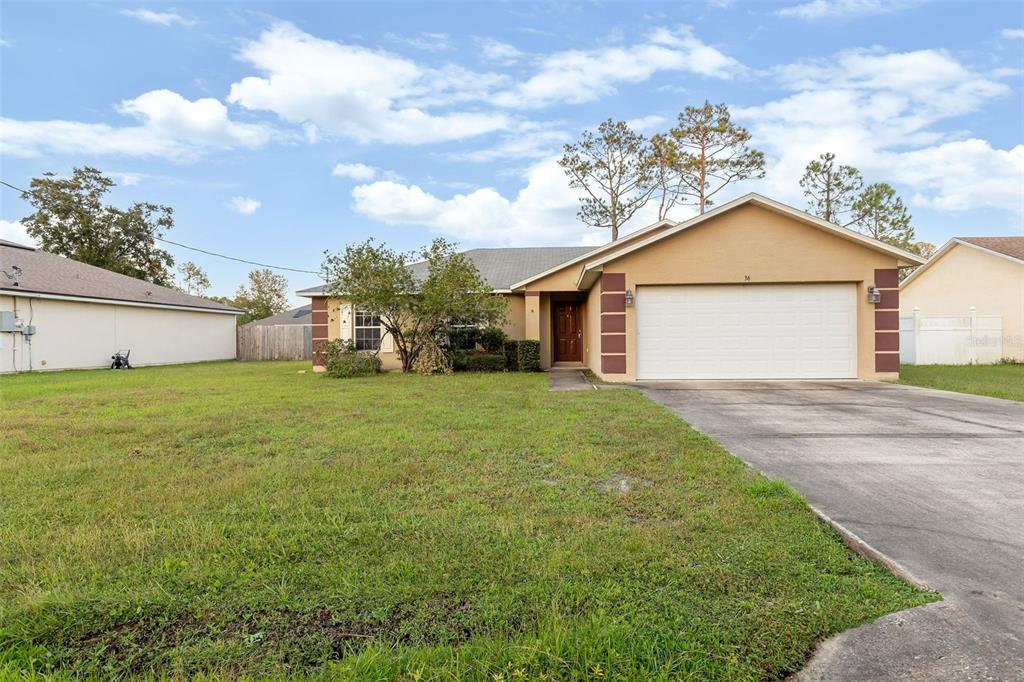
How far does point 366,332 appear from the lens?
54.7ft

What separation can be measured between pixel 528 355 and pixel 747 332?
6.02m

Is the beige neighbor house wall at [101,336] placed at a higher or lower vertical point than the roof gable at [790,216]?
lower

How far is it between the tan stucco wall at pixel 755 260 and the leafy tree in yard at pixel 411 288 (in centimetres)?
392

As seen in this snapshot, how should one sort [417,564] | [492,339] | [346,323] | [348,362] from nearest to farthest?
1. [417,564]
2. [348,362]
3. [492,339]
4. [346,323]

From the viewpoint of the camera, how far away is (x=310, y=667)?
1.99 meters

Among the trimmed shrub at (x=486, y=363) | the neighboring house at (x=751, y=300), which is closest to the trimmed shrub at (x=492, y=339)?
the trimmed shrub at (x=486, y=363)

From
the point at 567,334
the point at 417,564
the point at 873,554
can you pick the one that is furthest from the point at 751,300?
the point at 417,564

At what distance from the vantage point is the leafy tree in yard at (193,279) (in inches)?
1742

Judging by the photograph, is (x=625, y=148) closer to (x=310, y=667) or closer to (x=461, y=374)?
(x=461, y=374)

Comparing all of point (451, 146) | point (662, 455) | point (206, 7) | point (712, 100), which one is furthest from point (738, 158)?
point (662, 455)

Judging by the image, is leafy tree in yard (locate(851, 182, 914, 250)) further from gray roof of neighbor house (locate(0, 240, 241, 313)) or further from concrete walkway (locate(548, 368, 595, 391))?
gray roof of neighbor house (locate(0, 240, 241, 313))

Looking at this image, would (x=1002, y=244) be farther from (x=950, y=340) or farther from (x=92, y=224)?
(x=92, y=224)

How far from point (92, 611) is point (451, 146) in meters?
17.3

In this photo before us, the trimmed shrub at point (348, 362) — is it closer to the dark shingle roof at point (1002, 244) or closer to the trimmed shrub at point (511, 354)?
the trimmed shrub at point (511, 354)
